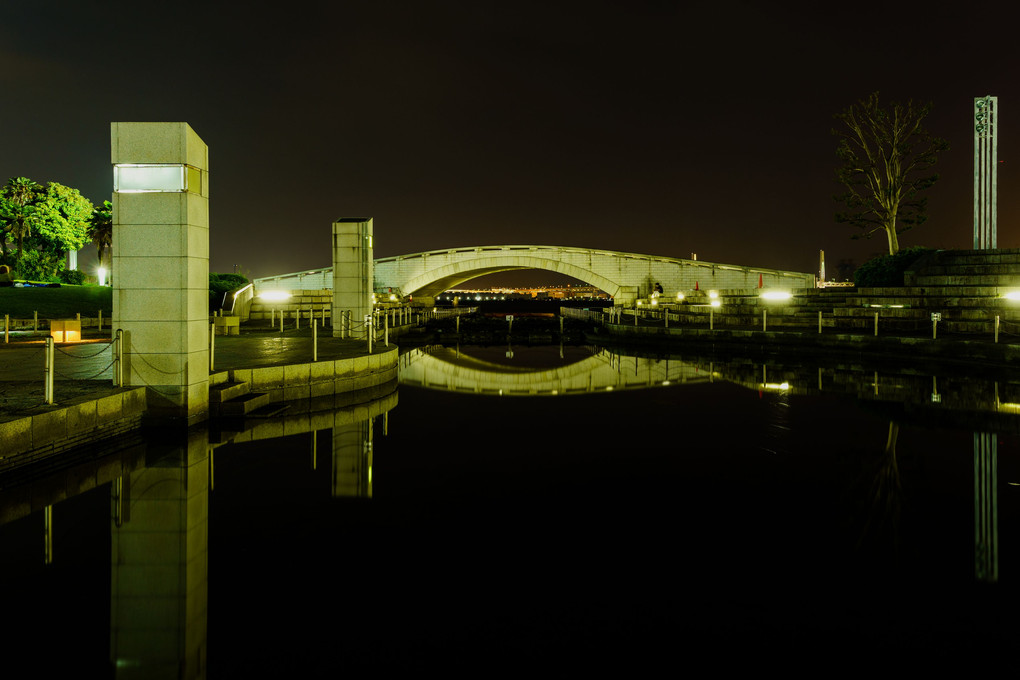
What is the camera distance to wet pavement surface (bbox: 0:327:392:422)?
25.7 ft

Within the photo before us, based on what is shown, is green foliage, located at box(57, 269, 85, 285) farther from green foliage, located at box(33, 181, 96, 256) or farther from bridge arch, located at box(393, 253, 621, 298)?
bridge arch, located at box(393, 253, 621, 298)

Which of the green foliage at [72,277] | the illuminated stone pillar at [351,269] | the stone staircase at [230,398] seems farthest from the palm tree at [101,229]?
the stone staircase at [230,398]

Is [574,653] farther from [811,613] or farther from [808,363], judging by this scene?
[808,363]

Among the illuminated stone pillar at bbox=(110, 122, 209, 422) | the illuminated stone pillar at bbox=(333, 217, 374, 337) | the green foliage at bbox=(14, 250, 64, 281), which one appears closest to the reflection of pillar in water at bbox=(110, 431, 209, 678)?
the illuminated stone pillar at bbox=(110, 122, 209, 422)

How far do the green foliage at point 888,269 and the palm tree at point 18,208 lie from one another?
4556 cm

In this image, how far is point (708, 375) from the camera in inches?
616

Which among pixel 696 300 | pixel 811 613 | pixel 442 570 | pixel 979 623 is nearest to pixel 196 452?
pixel 442 570

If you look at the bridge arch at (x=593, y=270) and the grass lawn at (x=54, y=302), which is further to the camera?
the bridge arch at (x=593, y=270)

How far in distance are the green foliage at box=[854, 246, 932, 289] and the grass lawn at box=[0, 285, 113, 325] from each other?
103ft

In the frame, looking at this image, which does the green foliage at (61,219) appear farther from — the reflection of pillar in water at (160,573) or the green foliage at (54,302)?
the reflection of pillar in water at (160,573)

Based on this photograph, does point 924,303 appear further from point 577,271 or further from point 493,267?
point 493,267

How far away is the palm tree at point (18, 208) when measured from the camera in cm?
4178

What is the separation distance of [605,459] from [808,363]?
39.2ft

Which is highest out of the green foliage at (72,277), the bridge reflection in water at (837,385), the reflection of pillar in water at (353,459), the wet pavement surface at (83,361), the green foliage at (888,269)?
the green foliage at (72,277)
